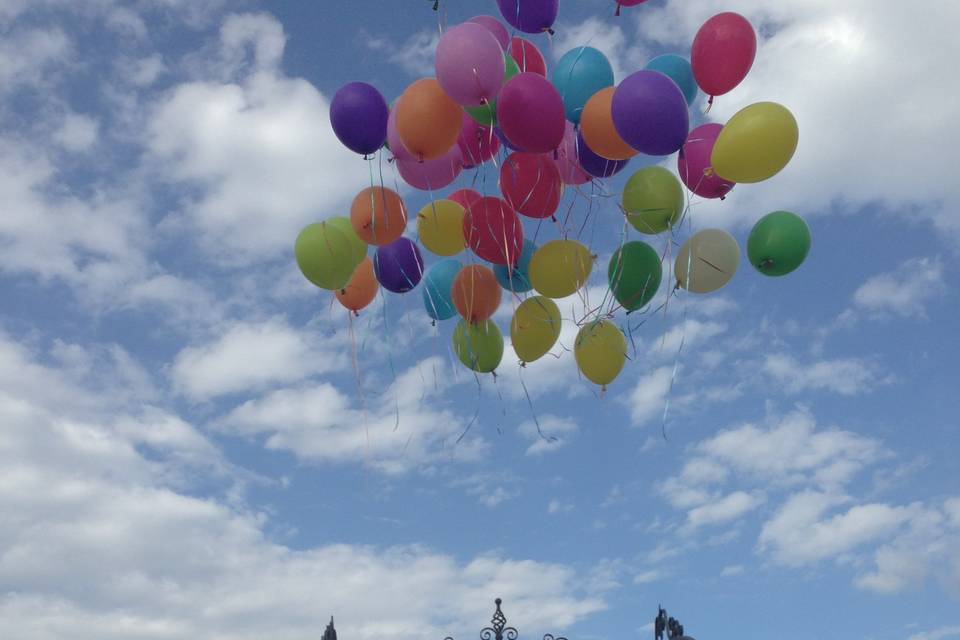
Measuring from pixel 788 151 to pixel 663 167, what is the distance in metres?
0.82

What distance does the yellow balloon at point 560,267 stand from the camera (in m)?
6.11

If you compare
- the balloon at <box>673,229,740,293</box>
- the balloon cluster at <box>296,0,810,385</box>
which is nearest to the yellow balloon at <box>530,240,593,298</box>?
the balloon cluster at <box>296,0,810,385</box>

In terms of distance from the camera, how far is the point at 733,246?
6.19m

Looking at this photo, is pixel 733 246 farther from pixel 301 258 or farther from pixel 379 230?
pixel 301 258

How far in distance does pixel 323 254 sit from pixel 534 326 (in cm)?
151

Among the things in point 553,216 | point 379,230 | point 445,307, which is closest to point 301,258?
point 379,230

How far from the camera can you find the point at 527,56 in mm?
6184

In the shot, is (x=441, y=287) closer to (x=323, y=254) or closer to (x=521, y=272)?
(x=521, y=272)

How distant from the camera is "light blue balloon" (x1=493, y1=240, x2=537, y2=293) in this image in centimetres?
634

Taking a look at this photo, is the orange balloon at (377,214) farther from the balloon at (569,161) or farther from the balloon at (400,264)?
the balloon at (569,161)

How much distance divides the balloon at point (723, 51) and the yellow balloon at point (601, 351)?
1.74 meters

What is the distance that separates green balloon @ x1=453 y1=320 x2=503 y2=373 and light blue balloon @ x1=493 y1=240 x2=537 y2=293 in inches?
13.5

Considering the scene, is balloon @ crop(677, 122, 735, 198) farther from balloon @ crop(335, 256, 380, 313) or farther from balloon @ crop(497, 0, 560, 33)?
balloon @ crop(335, 256, 380, 313)

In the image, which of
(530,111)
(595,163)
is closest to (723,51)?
(595,163)
